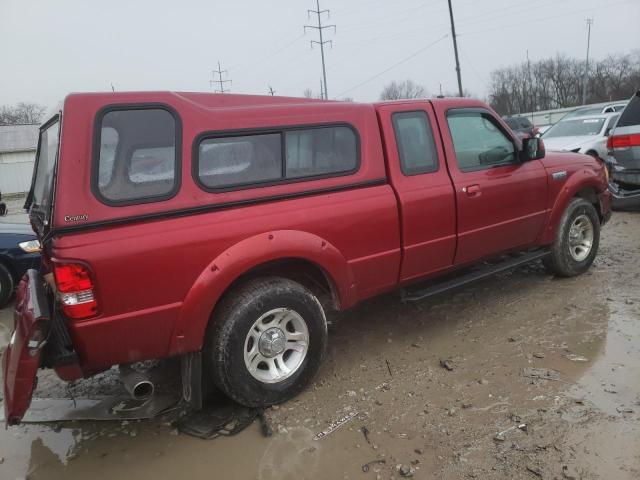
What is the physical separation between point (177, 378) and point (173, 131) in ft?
6.48

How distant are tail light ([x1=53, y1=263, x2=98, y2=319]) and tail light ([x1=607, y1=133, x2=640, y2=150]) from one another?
7.72 m

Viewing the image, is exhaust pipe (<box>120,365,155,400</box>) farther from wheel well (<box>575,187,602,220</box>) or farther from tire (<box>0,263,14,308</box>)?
wheel well (<box>575,187,602,220</box>)

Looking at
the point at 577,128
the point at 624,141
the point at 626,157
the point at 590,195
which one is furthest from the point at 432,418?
the point at 577,128

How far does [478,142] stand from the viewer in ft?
14.3

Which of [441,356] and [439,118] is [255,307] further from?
[439,118]

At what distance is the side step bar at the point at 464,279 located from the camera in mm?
4027

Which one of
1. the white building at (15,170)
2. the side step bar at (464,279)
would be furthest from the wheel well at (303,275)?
the white building at (15,170)

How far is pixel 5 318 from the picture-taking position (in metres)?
5.75

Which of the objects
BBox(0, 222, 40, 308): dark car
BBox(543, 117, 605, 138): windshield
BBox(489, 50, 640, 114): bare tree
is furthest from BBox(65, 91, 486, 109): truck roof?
BBox(489, 50, 640, 114): bare tree

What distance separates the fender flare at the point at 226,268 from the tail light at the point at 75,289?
0.50 metres

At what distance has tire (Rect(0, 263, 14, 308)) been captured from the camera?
5.96 m

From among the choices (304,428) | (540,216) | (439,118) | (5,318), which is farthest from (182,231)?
(5,318)

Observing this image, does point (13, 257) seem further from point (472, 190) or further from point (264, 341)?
point (472, 190)

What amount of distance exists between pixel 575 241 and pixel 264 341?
3.78 m
